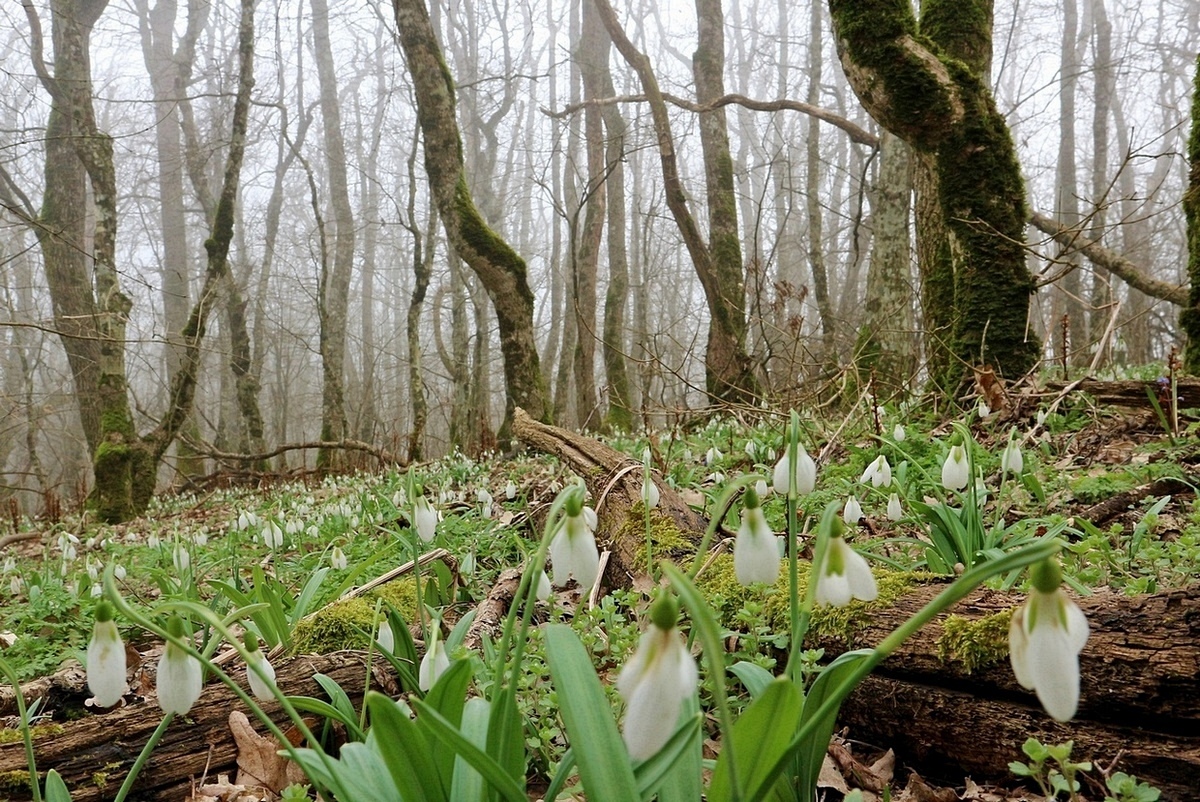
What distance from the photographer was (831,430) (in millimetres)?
5238

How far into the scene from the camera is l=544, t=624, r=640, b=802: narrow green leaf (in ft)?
3.59

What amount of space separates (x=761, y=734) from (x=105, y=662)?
95cm

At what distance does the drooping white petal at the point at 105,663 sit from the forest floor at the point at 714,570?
0.09m

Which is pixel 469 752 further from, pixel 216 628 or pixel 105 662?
pixel 105 662

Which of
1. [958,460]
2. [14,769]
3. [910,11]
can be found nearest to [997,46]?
[910,11]

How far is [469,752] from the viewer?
40.2 inches

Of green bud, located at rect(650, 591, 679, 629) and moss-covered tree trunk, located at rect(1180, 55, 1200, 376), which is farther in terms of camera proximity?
moss-covered tree trunk, located at rect(1180, 55, 1200, 376)

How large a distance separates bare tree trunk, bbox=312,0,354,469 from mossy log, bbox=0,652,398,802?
32.4ft

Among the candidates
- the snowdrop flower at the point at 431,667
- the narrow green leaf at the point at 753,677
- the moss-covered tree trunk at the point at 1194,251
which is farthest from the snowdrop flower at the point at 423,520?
the moss-covered tree trunk at the point at 1194,251

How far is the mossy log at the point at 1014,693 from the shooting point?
1.37 metres

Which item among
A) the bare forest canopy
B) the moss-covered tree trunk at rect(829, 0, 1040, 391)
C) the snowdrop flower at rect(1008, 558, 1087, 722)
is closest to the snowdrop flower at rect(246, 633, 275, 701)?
the snowdrop flower at rect(1008, 558, 1087, 722)

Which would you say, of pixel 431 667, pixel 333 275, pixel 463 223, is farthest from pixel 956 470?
pixel 333 275

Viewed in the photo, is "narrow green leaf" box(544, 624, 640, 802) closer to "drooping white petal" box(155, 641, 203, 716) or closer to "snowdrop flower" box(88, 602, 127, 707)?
"drooping white petal" box(155, 641, 203, 716)

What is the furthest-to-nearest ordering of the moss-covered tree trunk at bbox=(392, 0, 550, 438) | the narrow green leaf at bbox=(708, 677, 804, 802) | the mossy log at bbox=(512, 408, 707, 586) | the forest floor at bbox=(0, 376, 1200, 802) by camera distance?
the moss-covered tree trunk at bbox=(392, 0, 550, 438)
the mossy log at bbox=(512, 408, 707, 586)
the forest floor at bbox=(0, 376, 1200, 802)
the narrow green leaf at bbox=(708, 677, 804, 802)
